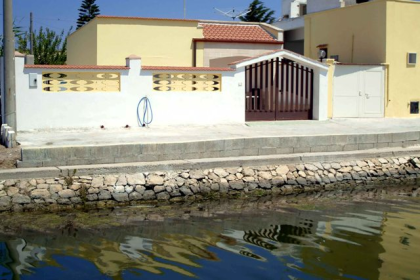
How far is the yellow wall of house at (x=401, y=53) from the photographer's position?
21.0 meters

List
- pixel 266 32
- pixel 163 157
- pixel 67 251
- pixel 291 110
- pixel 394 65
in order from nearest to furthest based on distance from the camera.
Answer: pixel 67 251 < pixel 163 157 < pixel 291 110 < pixel 394 65 < pixel 266 32

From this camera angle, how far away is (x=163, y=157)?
13047mm

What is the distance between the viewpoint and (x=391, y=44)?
21.1 meters

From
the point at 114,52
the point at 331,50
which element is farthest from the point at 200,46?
the point at 331,50

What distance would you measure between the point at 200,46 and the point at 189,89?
20.3ft

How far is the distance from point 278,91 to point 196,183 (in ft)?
24.8

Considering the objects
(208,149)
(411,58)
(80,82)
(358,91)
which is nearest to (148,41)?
(80,82)

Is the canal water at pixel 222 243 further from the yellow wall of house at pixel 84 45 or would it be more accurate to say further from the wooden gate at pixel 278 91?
the yellow wall of house at pixel 84 45

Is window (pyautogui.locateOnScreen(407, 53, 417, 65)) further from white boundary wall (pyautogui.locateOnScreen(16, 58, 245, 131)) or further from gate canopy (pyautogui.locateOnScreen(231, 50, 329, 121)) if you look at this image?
white boundary wall (pyautogui.locateOnScreen(16, 58, 245, 131))

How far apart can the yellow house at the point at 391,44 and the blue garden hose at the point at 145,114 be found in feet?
30.2

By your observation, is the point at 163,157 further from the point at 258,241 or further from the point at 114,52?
the point at 114,52

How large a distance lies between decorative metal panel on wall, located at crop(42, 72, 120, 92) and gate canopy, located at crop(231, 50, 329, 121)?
402cm

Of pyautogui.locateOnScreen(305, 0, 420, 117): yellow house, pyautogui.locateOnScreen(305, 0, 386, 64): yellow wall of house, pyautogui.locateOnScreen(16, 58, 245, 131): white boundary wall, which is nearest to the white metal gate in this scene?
pyautogui.locateOnScreen(305, 0, 420, 117): yellow house

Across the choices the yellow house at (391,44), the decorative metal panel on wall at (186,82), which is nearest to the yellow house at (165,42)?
the yellow house at (391,44)
